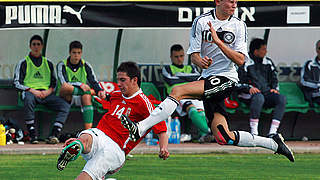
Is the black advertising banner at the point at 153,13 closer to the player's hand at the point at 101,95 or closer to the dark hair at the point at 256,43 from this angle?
the dark hair at the point at 256,43

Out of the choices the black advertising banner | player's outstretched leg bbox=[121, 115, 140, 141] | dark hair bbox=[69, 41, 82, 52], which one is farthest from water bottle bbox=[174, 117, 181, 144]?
player's outstretched leg bbox=[121, 115, 140, 141]

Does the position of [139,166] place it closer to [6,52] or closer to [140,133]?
[140,133]

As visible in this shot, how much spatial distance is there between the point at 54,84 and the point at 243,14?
3.44m

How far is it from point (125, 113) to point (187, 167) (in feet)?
9.62

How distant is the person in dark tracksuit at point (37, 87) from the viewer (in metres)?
13.2

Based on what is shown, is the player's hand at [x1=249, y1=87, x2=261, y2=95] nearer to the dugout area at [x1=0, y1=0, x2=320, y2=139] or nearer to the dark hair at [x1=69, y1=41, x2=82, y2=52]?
the dugout area at [x1=0, y1=0, x2=320, y2=139]

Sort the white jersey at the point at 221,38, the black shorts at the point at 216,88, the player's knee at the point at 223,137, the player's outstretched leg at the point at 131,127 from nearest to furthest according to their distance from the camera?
the player's outstretched leg at the point at 131,127
the black shorts at the point at 216,88
the white jersey at the point at 221,38
the player's knee at the point at 223,137

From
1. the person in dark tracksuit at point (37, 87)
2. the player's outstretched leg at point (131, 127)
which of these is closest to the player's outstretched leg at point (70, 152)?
the player's outstretched leg at point (131, 127)

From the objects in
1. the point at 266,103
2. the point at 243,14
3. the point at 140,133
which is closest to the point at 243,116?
the point at 266,103

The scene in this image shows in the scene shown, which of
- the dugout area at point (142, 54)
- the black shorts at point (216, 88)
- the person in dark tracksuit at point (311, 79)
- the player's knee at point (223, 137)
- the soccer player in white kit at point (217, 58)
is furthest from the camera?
the dugout area at point (142, 54)

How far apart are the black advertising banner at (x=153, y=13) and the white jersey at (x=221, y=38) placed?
4.41 m

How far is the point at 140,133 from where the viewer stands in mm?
7281

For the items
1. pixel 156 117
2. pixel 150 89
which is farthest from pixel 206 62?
pixel 150 89

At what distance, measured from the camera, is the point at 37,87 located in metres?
13.5
